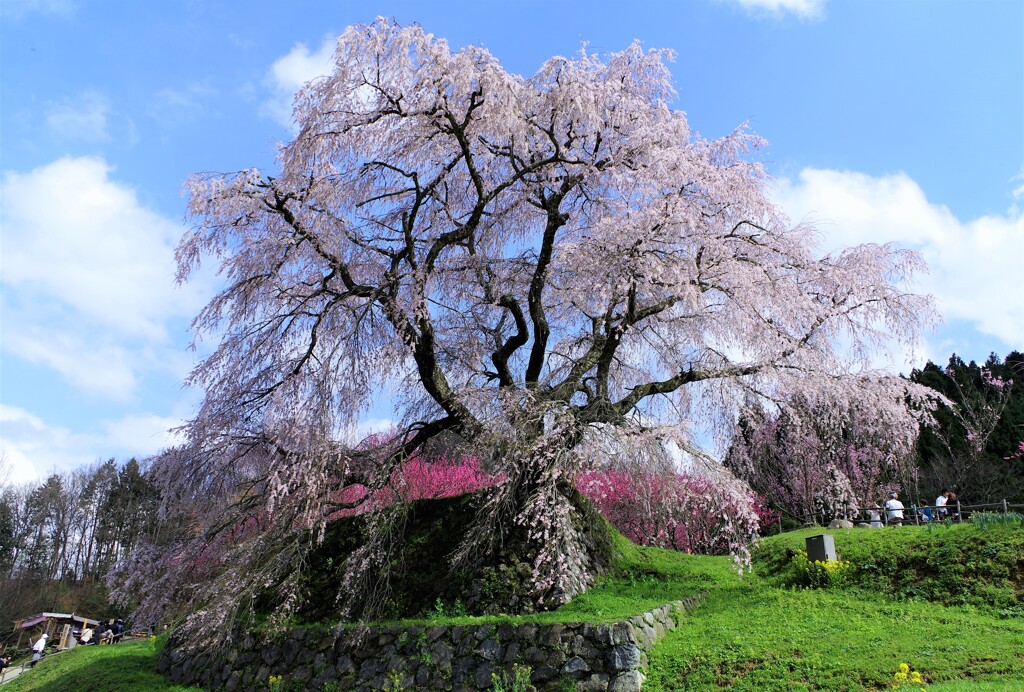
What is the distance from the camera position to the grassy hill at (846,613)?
667 cm

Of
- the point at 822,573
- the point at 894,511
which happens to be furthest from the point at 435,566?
the point at 894,511

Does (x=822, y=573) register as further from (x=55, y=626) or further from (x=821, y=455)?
(x=55, y=626)

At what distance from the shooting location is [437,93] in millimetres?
9844

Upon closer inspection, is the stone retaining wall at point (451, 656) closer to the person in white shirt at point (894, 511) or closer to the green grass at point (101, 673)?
the green grass at point (101, 673)

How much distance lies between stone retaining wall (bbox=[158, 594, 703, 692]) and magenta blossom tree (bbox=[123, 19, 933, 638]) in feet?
3.18

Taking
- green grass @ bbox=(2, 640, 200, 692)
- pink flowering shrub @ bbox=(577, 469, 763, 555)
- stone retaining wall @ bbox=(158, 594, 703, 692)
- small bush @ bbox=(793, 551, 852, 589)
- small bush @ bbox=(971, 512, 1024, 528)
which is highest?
pink flowering shrub @ bbox=(577, 469, 763, 555)

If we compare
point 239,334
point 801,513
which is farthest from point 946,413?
point 239,334

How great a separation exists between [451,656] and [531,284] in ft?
19.9

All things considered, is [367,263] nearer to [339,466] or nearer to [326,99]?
[326,99]

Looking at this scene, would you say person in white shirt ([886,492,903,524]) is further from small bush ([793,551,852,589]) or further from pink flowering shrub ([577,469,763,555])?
pink flowering shrub ([577,469,763,555])

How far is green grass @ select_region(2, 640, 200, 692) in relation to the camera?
480 inches

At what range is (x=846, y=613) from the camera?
8.46 m

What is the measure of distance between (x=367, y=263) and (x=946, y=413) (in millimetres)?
25612

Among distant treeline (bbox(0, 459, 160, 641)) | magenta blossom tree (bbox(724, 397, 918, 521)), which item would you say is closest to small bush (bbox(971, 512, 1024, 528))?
magenta blossom tree (bbox(724, 397, 918, 521))
